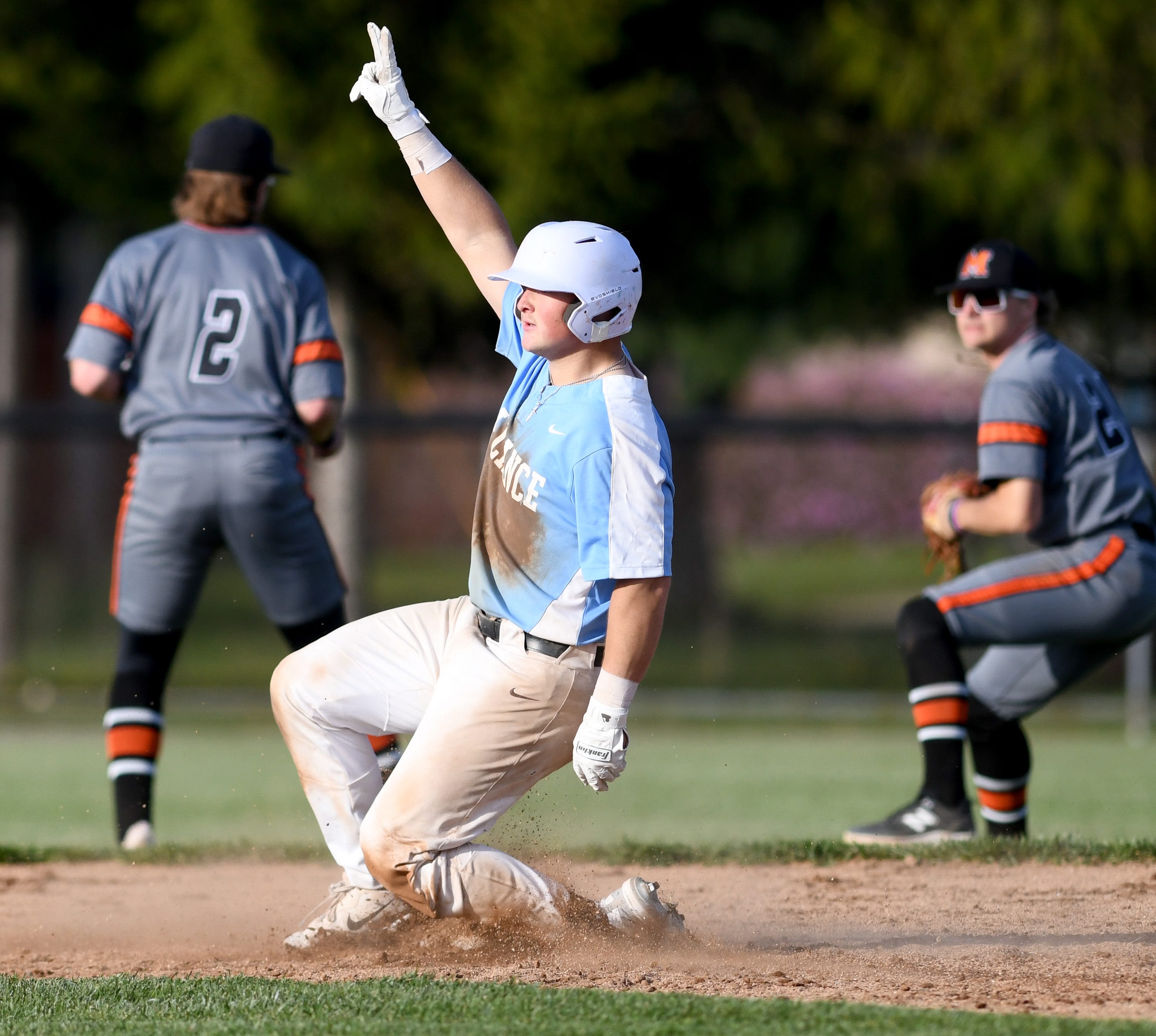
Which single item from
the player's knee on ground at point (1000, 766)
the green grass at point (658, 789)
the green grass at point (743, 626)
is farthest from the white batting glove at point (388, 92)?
the green grass at point (743, 626)

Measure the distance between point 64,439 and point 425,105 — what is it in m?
4.06

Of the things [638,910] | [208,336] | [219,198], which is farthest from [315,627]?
[638,910]

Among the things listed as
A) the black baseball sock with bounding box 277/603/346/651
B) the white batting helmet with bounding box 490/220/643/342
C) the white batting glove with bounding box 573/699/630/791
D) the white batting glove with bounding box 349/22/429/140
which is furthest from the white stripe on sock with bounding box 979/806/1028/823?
→ the white batting glove with bounding box 349/22/429/140

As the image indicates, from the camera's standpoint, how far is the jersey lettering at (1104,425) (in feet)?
19.8

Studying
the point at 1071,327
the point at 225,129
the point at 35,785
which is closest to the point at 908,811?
the point at 225,129

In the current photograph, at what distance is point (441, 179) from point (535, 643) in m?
1.46

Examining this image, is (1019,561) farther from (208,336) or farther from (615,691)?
(208,336)

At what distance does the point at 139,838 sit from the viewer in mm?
6195

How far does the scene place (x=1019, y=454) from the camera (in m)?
5.85

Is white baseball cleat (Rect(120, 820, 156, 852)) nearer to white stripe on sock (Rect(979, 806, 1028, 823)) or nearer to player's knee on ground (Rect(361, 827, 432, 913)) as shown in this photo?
player's knee on ground (Rect(361, 827, 432, 913))

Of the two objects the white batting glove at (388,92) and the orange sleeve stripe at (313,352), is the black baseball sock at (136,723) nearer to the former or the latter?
the orange sleeve stripe at (313,352)

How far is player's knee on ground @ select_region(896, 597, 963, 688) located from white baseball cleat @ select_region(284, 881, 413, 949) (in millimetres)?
2300

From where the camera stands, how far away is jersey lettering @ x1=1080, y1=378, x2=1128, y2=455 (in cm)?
603

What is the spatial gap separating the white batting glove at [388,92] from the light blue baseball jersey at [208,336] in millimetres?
1425
